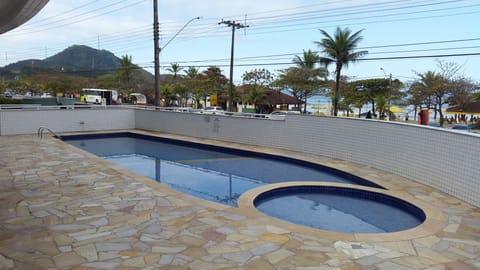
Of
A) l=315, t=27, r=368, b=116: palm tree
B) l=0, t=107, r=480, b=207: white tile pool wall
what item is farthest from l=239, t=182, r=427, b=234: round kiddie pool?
l=315, t=27, r=368, b=116: palm tree

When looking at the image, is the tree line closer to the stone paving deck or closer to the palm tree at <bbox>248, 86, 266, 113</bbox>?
the palm tree at <bbox>248, 86, 266, 113</bbox>

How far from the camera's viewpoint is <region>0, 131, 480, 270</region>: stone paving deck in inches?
135

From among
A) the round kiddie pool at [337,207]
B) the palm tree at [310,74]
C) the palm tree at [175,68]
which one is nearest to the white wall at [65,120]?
the round kiddie pool at [337,207]

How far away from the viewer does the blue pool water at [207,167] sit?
775 centimetres

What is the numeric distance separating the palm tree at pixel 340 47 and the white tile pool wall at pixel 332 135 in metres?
13.4

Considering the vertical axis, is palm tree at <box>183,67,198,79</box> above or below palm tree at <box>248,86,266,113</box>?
above

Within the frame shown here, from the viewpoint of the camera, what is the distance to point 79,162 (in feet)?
27.1

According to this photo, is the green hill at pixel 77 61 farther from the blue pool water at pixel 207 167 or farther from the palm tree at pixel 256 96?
the blue pool water at pixel 207 167

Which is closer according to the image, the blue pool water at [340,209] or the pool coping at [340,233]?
the pool coping at [340,233]

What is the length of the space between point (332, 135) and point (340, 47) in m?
16.6

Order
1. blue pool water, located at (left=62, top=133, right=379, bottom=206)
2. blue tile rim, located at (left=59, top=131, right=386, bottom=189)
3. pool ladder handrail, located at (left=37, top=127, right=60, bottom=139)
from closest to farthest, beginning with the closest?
blue tile rim, located at (left=59, top=131, right=386, bottom=189), blue pool water, located at (left=62, top=133, right=379, bottom=206), pool ladder handrail, located at (left=37, top=127, right=60, bottom=139)

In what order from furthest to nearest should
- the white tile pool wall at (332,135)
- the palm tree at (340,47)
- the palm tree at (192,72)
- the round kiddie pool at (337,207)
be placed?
the palm tree at (192,72)
the palm tree at (340,47)
the white tile pool wall at (332,135)
the round kiddie pool at (337,207)

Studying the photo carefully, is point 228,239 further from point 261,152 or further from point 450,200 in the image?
point 261,152

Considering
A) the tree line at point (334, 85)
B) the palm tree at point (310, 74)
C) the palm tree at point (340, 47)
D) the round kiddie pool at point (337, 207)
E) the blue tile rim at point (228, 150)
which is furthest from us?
the palm tree at point (310, 74)
